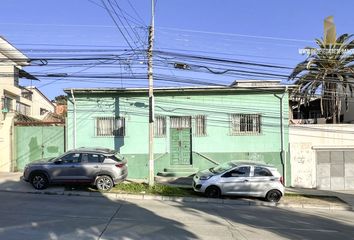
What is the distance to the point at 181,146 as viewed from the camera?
2177cm

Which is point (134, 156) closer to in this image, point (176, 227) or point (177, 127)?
point (177, 127)

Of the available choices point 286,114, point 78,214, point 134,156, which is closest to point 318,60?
point 286,114

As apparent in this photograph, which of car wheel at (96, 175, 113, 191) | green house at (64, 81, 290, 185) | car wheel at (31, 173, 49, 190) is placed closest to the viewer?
car wheel at (31, 173, 49, 190)

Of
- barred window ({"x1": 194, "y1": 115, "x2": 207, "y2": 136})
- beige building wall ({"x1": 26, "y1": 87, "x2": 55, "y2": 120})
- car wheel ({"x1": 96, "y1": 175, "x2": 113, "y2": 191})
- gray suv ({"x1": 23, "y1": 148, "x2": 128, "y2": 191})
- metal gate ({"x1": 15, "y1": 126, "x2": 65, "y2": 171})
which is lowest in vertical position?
car wheel ({"x1": 96, "y1": 175, "x2": 113, "y2": 191})

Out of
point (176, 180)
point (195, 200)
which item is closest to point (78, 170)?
point (195, 200)

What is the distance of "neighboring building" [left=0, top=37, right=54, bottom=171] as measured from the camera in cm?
2092

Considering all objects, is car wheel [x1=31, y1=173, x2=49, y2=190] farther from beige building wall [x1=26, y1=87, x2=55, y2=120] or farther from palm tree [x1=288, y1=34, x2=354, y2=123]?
beige building wall [x1=26, y1=87, x2=55, y2=120]

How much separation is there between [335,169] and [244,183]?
778 centimetres

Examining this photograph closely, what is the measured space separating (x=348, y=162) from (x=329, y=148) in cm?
135

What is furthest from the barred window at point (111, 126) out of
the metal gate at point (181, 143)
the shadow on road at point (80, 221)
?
the shadow on road at point (80, 221)

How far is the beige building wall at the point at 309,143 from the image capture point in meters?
21.8

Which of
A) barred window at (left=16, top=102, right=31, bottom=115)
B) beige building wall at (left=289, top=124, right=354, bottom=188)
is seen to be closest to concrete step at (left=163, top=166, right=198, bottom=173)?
beige building wall at (left=289, top=124, right=354, bottom=188)

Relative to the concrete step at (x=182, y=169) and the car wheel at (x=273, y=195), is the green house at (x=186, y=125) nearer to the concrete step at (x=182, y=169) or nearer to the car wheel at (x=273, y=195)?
the concrete step at (x=182, y=169)

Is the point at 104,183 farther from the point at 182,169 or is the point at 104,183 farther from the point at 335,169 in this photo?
the point at 335,169
